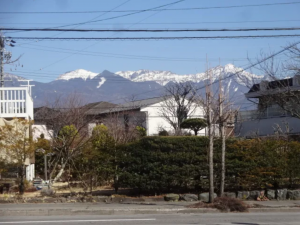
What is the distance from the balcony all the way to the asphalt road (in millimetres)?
10038

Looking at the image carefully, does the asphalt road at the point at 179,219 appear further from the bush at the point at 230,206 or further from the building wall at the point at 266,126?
the building wall at the point at 266,126

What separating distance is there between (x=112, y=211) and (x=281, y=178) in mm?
7885

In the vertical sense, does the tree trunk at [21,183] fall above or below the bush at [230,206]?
above

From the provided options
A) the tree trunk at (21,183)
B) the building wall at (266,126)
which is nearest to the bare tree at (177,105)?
the building wall at (266,126)

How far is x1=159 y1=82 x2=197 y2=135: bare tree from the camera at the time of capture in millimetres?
42438

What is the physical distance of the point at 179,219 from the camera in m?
14.2

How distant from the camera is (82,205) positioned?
17172 millimetres

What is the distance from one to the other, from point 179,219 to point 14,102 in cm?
1348

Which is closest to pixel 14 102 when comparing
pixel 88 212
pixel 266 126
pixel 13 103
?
pixel 13 103

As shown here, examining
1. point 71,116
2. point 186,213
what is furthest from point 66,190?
point 71,116

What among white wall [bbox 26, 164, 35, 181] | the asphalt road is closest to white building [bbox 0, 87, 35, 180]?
white wall [bbox 26, 164, 35, 181]

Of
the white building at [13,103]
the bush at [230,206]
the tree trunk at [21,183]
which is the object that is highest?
the white building at [13,103]

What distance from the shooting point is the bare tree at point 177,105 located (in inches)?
1671

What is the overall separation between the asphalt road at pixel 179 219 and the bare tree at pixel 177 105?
2598 cm
